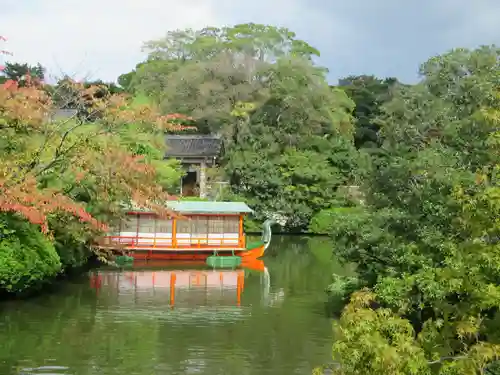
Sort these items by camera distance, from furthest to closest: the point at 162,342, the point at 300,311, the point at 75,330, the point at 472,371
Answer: the point at 300,311, the point at 75,330, the point at 162,342, the point at 472,371

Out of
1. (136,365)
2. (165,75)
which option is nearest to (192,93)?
(165,75)

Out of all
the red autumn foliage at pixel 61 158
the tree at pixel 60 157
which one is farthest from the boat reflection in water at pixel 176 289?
the red autumn foliage at pixel 61 158

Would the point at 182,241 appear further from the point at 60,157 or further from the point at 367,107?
the point at 367,107

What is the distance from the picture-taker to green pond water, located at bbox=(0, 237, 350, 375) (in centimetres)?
1131

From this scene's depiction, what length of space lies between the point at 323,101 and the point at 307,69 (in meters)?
2.36

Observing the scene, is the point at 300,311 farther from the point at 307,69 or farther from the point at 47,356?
the point at 307,69

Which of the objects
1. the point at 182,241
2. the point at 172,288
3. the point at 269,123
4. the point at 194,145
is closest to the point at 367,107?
the point at 269,123

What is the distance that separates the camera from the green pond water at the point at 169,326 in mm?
11312

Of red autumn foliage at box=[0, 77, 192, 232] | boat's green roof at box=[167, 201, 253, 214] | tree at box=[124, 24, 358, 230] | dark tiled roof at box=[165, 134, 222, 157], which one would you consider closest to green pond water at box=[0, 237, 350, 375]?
red autumn foliage at box=[0, 77, 192, 232]

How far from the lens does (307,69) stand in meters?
38.8

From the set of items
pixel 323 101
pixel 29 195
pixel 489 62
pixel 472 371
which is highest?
pixel 323 101

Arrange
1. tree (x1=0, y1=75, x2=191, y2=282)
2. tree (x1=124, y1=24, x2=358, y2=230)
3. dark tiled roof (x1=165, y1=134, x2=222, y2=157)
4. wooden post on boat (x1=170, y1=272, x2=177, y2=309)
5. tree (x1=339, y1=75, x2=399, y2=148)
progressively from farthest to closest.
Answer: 1. tree (x1=339, y1=75, x2=399, y2=148)
2. dark tiled roof (x1=165, y1=134, x2=222, y2=157)
3. tree (x1=124, y1=24, x2=358, y2=230)
4. wooden post on boat (x1=170, y1=272, x2=177, y2=309)
5. tree (x1=0, y1=75, x2=191, y2=282)

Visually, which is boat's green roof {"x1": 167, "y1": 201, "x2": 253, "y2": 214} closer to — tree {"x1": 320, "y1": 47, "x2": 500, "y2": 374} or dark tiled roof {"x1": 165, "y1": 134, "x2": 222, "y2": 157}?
tree {"x1": 320, "y1": 47, "x2": 500, "y2": 374}

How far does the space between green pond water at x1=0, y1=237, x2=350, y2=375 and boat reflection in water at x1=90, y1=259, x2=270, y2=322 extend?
0.03 metres
